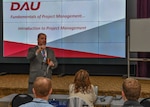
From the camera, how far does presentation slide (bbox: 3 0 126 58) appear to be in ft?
26.3

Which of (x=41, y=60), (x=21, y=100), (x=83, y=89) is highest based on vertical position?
(x=41, y=60)

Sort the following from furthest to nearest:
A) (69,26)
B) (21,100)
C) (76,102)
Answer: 1. (69,26)
2. (21,100)
3. (76,102)

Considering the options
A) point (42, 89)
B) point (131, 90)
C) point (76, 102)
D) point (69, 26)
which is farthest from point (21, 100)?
point (69, 26)

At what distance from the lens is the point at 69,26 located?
27.0 ft

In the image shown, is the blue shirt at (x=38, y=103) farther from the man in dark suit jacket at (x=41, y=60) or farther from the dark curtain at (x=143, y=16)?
the dark curtain at (x=143, y=16)

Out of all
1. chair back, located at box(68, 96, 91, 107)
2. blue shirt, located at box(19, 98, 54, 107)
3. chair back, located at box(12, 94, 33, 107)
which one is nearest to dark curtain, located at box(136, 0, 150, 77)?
chair back, located at box(68, 96, 91, 107)

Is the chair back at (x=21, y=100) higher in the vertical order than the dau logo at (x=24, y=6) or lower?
lower

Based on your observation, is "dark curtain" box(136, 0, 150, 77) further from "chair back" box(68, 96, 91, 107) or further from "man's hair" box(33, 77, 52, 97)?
"man's hair" box(33, 77, 52, 97)

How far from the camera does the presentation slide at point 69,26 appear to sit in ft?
26.3

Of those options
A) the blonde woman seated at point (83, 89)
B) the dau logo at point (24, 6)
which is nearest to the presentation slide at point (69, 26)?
the dau logo at point (24, 6)

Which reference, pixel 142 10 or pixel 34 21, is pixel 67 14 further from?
pixel 142 10

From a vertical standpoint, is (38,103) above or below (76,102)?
above

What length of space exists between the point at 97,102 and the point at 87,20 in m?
4.59

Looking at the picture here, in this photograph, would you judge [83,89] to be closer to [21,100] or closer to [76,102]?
[76,102]
